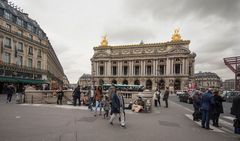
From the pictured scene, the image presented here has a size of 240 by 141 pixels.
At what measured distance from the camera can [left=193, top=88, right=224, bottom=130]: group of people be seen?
837cm

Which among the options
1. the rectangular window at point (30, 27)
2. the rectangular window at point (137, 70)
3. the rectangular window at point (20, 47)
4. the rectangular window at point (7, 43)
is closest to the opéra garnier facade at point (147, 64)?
the rectangular window at point (137, 70)

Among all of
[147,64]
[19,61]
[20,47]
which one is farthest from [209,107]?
[147,64]

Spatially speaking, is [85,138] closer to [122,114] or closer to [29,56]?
[122,114]

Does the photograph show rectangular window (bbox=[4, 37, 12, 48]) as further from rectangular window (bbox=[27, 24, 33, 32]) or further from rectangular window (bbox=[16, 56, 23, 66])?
rectangular window (bbox=[27, 24, 33, 32])

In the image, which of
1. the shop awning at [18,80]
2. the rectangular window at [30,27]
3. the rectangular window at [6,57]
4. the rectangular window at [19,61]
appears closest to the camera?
the shop awning at [18,80]

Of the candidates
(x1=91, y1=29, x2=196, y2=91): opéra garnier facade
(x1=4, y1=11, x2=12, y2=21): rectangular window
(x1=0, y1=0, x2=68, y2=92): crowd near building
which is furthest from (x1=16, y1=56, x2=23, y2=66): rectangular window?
(x1=91, y1=29, x2=196, y2=91): opéra garnier facade

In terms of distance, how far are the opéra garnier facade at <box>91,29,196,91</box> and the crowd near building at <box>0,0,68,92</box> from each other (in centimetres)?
4479

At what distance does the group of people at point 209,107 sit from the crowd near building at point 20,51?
902 inches

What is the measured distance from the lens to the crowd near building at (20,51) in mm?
32469

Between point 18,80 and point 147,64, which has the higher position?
point 147,64

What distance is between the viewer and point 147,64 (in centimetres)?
8338

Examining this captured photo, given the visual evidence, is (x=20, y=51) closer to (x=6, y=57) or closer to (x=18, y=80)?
(x=6, y=57)

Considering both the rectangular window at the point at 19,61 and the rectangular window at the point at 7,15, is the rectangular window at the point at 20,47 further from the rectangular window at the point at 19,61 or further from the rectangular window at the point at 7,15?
the rectangular window at the point at 7,15

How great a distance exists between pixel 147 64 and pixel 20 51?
57574 mm
